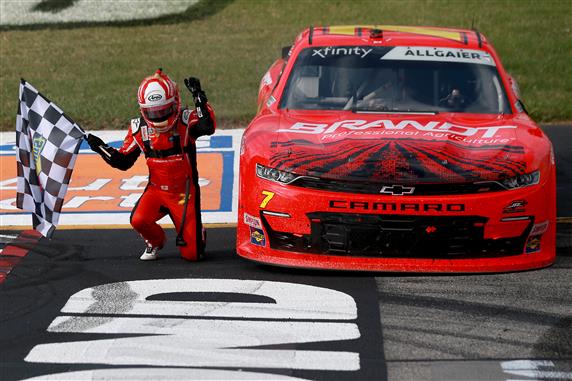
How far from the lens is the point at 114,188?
10242 mm

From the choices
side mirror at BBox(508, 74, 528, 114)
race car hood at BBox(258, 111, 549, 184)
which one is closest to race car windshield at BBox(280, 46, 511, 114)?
side mirror at BBox(508, 74, 528, 114)

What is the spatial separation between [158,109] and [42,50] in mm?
11347

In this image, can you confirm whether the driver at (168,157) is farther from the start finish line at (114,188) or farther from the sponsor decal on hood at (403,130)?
the start finish line at (114,188)

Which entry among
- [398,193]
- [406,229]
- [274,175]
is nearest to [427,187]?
[398,193]

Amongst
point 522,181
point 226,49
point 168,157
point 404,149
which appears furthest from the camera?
point 226,49

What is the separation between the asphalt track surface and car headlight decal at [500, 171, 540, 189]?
1.89 feet

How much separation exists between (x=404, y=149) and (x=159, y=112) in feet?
5.35

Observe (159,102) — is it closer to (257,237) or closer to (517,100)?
(257,237)

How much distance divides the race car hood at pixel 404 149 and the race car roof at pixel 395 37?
114cm

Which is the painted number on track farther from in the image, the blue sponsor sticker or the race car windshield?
the race car windshield

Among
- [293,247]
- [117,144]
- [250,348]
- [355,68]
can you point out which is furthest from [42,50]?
[250,348]

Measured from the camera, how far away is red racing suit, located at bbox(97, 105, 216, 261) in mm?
7613

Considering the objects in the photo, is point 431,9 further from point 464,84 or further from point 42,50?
point 464,84

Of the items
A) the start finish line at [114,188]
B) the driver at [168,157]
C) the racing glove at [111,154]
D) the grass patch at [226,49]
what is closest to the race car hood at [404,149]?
the driver at [168,157]
